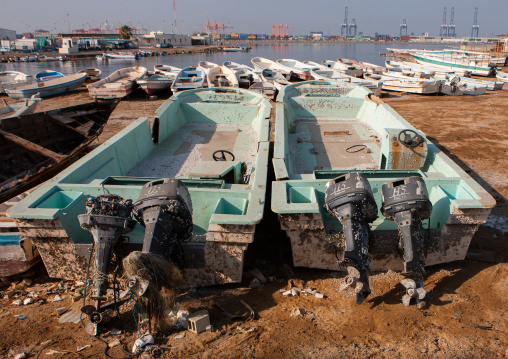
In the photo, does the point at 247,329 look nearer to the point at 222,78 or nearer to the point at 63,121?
the point at 63,121

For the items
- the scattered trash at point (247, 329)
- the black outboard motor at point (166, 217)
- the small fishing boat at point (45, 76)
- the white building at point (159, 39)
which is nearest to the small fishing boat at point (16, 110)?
the black outboard motor at point (166, 217)

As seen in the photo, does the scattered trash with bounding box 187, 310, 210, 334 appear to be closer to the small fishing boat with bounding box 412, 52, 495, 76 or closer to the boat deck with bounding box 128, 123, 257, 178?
the boat deck with bounding box 128, 123, 257, 178

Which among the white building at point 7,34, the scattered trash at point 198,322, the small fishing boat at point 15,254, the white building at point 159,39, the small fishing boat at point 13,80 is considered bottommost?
the scattered trash at point 198,322

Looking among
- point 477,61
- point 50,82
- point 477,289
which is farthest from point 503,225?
point 477,61

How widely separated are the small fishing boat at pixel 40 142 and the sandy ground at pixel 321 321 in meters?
3.12

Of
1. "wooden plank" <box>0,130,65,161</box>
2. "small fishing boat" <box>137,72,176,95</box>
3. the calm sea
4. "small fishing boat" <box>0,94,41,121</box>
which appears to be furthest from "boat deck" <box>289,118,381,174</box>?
the calm sea

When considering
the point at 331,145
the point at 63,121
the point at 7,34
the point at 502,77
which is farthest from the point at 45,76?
the point at 7,34

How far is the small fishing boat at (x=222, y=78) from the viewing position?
15605 mm

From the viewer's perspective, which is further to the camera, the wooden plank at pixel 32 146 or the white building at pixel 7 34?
the white building at pixel 7 34

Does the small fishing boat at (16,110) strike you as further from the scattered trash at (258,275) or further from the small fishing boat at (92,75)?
the small fishing boat at (92,75)

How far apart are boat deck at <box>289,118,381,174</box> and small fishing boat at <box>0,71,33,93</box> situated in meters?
16.0

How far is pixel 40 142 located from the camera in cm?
909

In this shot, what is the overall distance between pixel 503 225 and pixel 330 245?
2.97 metres

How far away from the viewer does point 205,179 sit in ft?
14.2
